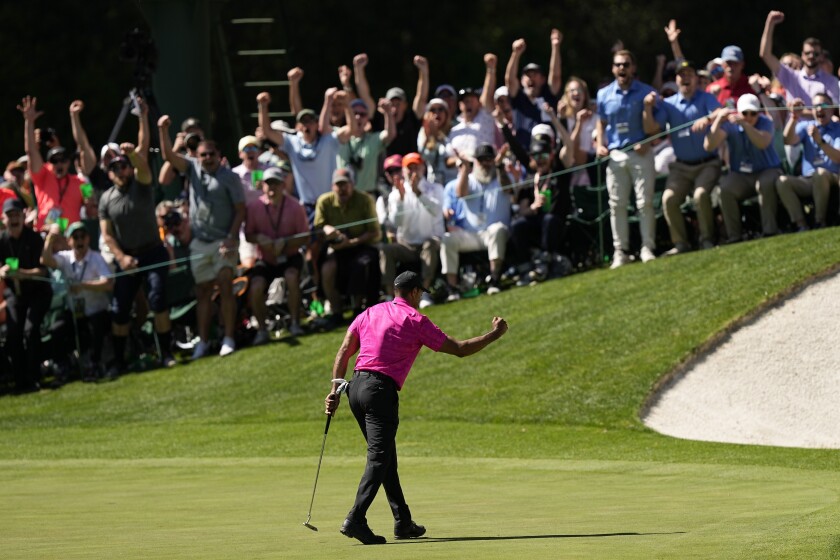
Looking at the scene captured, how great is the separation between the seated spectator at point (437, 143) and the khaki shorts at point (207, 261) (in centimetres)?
284

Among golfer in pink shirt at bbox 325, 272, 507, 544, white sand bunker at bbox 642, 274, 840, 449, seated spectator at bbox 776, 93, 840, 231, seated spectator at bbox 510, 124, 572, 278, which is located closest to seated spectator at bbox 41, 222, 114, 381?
seated spectator at bbox 510, 124, 572, 278

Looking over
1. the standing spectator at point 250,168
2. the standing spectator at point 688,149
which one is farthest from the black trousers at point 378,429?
the standing spectator at point 250,168

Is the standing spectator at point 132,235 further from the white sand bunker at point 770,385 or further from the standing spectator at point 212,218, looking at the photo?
the white sand bunker at point 770,385

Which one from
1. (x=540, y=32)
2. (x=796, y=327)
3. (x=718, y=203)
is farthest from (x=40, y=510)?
(x=540, y=32)

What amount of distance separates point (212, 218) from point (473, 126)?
3.50m

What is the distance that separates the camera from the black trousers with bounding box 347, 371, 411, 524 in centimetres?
1037

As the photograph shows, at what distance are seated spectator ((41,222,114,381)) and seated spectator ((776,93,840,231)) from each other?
8.37 meters

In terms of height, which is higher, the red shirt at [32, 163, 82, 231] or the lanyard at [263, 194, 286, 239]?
the red shirt at [32, 163, 82, 231]

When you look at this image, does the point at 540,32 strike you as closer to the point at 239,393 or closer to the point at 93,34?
the point at 93,34

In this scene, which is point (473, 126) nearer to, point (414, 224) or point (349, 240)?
point (414, 224)

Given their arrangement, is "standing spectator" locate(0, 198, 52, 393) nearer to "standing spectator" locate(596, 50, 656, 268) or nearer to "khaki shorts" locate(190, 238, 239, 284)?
"khaki shorts" locate(190, 238, 239, 284)

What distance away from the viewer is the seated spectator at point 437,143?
21.1 metres

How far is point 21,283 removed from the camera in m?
20.7

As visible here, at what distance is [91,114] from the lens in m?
38.8
